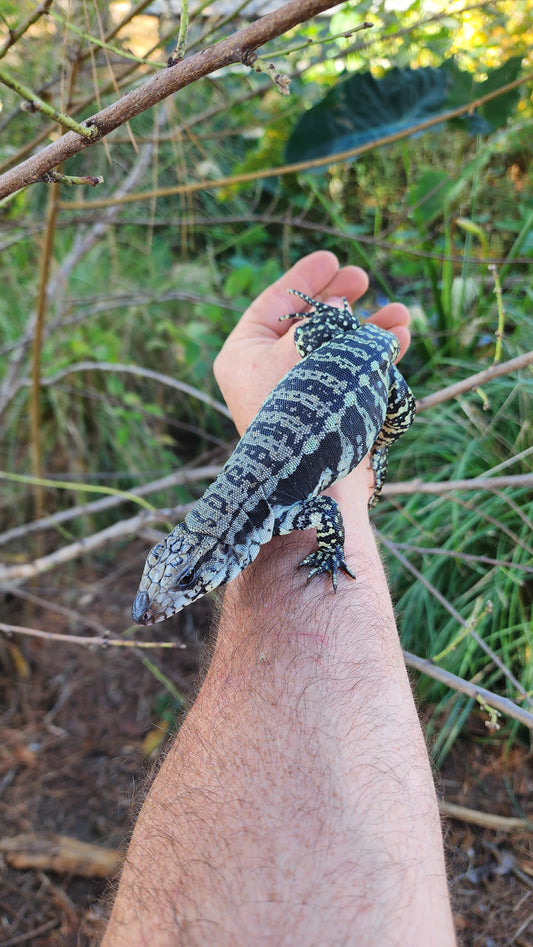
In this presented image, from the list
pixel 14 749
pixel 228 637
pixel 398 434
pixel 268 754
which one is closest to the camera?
pixel 268 754

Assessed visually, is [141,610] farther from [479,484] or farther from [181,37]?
[181,37]

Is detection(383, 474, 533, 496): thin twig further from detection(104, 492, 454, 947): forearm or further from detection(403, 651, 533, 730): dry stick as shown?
detection(403, 651, 533, 730): dry stick

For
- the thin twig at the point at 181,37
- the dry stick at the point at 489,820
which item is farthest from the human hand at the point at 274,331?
the dry stick at the point at 489,820

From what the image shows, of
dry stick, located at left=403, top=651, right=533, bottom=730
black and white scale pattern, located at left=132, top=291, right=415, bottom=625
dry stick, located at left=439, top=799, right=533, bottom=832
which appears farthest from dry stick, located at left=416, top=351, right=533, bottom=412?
dry stick, located at left=439, top=799, right=533, bottom=832

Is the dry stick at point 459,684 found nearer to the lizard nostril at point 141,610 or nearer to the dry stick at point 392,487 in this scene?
the lizard nostril at point 141,610

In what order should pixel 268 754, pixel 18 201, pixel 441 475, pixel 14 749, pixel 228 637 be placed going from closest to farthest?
1. pixel 268 754
2. pixel 228 637
3. pixel 14 749
4. pixel 441 475
5. pixel 18 201

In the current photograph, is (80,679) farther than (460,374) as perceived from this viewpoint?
No

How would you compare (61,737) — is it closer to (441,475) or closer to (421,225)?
(441,475)

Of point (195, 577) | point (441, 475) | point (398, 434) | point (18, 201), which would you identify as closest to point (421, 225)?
point (441, 475)
